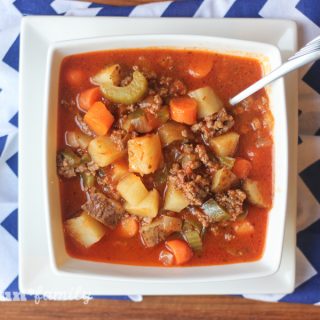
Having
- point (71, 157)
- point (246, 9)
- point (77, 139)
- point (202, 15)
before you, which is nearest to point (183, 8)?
point (202, 15)

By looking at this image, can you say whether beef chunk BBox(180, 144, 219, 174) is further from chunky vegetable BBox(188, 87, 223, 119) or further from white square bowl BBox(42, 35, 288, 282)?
white square bowl BBox(42, 35, 288, 282)

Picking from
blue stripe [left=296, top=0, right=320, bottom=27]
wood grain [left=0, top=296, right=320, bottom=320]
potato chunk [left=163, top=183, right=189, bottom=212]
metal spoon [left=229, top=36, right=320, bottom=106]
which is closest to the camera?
metal spoon [left=229, top=36, right=320, bottom=106]

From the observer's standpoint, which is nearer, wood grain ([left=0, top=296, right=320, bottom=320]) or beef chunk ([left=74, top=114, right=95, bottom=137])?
beef chunk ([left=74, top=114, right=95, bottom=137])

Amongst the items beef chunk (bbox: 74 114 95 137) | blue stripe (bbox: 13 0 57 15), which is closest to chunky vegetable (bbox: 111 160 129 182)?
beef chunk (bbox: 74 114 95 137)

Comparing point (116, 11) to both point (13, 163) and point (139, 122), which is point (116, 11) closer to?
point (139, 122)

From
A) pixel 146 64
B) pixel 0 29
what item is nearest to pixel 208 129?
pixel 146 64

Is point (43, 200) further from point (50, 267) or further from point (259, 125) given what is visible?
point (259, 125)

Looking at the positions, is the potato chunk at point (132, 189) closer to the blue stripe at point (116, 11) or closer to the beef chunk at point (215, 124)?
the beef chunk at point (215, 124)
